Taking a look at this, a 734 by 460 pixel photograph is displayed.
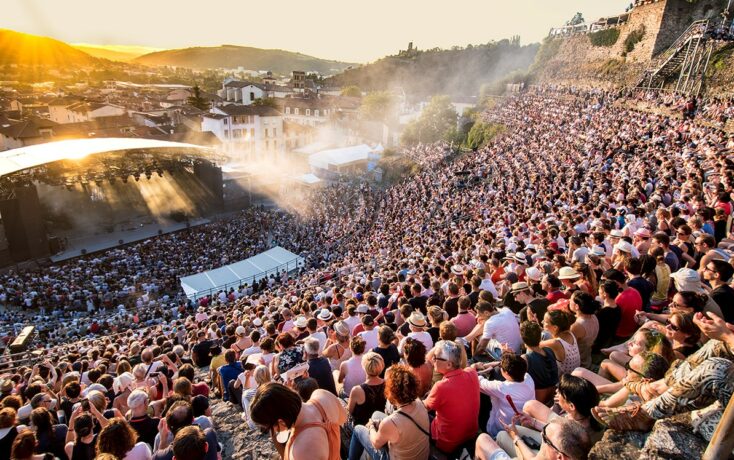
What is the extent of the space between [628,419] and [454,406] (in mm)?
1198

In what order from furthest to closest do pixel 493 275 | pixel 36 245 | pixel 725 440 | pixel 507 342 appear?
pixel 36 245 → pixel 493 275 → pixel 507 342 → pixel 725 440

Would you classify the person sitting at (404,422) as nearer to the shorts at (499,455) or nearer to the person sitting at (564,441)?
the shorts at (499,455)

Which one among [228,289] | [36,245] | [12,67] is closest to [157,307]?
[228,289]

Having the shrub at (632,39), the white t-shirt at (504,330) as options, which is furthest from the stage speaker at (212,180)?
the shrub at (632,39)

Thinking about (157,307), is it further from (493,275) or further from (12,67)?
(12,67)

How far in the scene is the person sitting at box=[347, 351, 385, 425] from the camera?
3.72m

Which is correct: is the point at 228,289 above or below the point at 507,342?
below

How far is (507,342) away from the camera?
4.44 m

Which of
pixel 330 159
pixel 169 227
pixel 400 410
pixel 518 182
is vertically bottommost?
pixel 169 227

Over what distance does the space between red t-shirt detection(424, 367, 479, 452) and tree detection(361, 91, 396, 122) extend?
187 feet

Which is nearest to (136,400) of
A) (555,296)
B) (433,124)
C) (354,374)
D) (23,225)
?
(354,374)

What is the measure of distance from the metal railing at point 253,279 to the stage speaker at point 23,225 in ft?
38.3

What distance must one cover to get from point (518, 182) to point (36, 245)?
25399mm

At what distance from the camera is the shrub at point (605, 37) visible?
3316 cm
